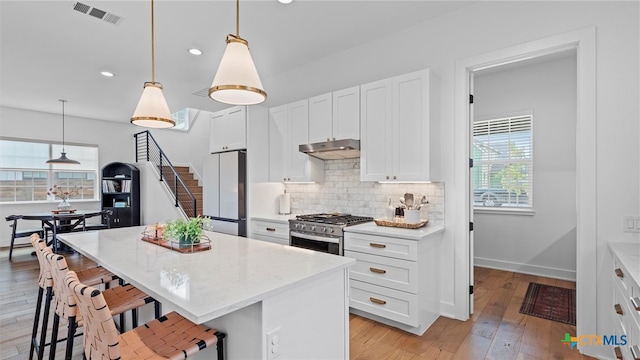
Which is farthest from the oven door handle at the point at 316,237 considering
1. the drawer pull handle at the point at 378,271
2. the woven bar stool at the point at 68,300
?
the woven bar stool at the point at 68,300

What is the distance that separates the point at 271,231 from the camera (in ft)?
12.6

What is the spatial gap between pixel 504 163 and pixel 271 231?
354cm

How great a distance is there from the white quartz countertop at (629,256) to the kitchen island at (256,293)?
1.43 meters

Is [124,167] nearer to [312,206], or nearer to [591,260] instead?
[312,206]

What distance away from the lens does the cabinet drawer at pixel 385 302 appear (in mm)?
2629

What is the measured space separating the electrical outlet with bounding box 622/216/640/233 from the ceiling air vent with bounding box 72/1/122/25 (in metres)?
4.60

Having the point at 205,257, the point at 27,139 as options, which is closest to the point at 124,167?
the point at 27,139

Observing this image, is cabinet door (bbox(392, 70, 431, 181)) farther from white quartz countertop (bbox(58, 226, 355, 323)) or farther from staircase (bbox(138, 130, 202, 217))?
staircase (bbox(138, 130, 202, 217))

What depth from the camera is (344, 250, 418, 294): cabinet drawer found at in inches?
104

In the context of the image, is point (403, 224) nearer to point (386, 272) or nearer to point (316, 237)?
point (386, 272)

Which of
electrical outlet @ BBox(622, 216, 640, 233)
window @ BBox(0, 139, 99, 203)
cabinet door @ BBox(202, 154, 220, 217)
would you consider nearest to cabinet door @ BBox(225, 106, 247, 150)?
cabinet door @ BBox(202, 154, 220, 217)

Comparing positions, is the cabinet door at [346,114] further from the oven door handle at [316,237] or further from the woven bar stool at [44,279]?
the woven bar stool at [44,279]

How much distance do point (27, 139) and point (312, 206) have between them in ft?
22.6

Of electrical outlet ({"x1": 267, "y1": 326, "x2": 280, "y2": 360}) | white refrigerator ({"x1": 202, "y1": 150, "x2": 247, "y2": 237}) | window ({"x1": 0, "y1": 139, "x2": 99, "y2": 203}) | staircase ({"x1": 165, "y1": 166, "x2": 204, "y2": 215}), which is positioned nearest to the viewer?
electrical outlet ({"x1": 267, "y1": 326, "x2": 280, "y2": 360})
